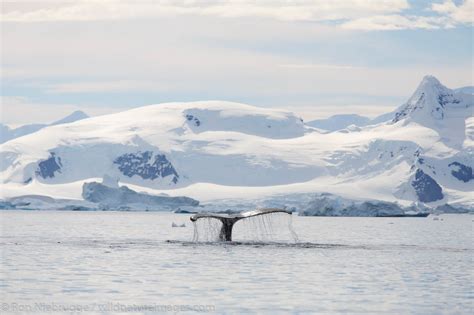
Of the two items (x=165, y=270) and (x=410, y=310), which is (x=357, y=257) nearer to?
(x=165, y=270)

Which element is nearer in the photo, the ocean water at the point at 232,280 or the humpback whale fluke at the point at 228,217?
the ocean water at the point at 232,280

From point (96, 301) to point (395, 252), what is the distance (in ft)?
128

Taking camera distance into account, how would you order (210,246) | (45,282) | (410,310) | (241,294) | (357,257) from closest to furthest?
(410,310) < (241,294) < (45,282) < (357,257) < (210,246)

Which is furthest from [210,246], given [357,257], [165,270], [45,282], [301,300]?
[301,300]

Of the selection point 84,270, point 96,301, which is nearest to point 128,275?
point 84,270

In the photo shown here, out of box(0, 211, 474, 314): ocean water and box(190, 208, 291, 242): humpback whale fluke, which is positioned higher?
box(190, 208, 291, 242): humpback whale fluke

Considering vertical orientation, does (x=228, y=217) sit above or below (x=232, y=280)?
above

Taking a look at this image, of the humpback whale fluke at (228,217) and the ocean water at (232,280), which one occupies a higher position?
the humpback whale fluke at (228,217)

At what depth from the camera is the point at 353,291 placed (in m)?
43.9

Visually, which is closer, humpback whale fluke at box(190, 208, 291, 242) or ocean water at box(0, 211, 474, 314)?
ocean water at box(0, 211, 474, 314)

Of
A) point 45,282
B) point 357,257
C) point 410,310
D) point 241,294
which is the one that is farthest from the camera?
point 357,257

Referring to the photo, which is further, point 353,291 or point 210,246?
point 210,246

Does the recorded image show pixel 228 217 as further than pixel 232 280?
Yes

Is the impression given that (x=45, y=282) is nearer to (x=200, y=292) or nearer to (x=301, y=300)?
(x=200, y=292)
